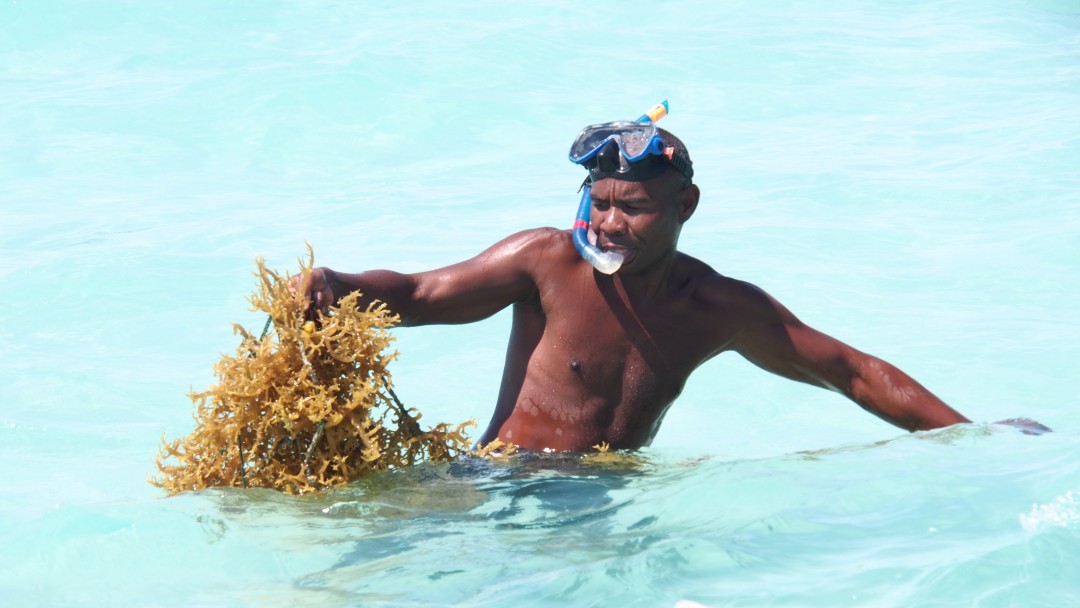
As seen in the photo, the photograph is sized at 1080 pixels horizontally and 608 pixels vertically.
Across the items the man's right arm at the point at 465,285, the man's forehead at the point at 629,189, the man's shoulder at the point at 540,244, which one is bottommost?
the man's right arm at the point at 465,285

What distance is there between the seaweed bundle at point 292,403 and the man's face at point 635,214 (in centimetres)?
77

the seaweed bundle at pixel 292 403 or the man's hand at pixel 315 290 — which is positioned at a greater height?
the man's hand at pixel 315 290

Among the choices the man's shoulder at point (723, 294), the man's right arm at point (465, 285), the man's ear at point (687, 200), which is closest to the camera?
the man's right arm at point (465, 285)

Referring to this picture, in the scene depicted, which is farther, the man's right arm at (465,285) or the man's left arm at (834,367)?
the man's left arm at (834,367)

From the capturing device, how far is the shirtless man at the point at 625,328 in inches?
168

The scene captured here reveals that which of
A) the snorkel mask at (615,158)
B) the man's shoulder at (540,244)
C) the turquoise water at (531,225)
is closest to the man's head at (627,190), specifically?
the snorkel mask at (615,158)

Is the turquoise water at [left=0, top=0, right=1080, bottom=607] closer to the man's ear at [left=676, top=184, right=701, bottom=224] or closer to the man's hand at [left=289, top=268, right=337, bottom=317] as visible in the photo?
the man's hand at [left=289, top=268, right=337, bottom=317]

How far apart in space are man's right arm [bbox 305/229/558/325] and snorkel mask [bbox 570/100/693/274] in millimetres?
190

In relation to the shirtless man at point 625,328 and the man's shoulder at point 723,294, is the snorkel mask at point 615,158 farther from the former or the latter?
the man's shoulder at point 723,294

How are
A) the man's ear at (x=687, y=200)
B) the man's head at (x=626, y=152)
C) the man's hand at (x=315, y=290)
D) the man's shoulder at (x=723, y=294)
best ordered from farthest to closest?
the man's shoulder at (x=723, y=294)
the man's ear at (x=687, y=200)
the man's head at (x=626, y=152)
the man's hand at (x=315, y=290)

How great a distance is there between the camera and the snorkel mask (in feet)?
13.7

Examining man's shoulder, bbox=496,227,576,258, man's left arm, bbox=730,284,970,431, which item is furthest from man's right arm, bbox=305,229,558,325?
man's left arm, bbox=730,284,970,431

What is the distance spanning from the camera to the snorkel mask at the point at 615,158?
4188mm

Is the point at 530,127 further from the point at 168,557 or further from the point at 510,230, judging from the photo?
the point at 168,557
